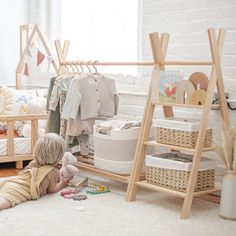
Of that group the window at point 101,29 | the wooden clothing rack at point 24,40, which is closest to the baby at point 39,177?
the window at point 101,29

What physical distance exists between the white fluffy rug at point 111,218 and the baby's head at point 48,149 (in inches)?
9.1

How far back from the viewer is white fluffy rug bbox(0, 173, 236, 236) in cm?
232

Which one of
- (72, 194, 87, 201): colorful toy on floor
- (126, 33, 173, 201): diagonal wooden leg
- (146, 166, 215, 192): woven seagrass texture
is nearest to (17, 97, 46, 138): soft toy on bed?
(72, 194, 87, 201): colorful toy on floor

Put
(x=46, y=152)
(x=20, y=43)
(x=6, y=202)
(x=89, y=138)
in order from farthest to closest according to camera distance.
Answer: (x=20, y=43) < (x=89, y=138) < (x=46, y=152) < (x=6, y=202)

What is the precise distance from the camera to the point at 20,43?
4809 millimetres

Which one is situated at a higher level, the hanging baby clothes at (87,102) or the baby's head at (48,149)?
the hanging baby clothes at (87,102)

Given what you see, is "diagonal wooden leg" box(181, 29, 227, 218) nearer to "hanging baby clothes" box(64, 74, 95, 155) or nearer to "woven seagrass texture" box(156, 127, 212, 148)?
"woven seagrass texture" box(156, 127, 212, 148)

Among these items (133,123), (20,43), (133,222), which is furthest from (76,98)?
(20,43)

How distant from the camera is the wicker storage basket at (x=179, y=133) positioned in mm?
2668

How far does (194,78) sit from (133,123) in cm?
54

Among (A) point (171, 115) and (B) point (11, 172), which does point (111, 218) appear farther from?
(B) point (11, 172)

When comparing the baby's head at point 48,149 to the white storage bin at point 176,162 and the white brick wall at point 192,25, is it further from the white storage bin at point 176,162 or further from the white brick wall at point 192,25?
the white brick wall at point 192,25

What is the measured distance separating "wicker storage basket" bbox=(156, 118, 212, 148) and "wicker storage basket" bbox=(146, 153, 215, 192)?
0.11 m

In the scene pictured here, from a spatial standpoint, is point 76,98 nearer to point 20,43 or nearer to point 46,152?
point 46,152
